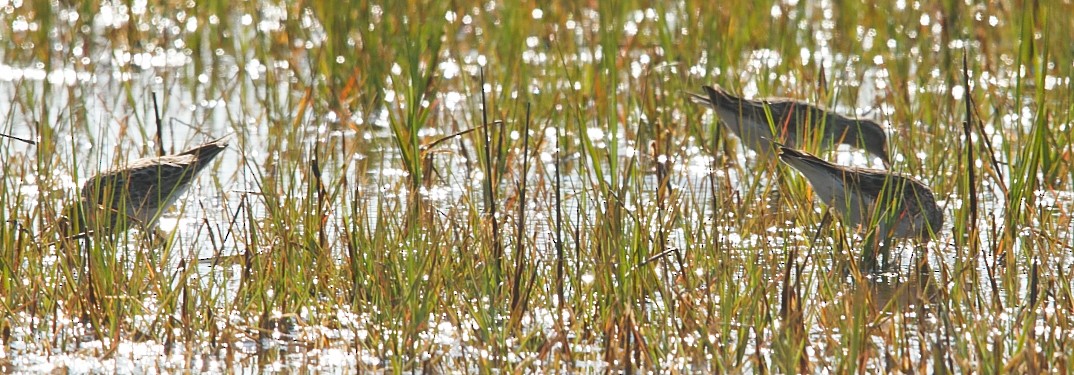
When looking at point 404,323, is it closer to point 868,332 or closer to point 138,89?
point 868,332

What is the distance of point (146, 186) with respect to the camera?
6773 millimetres

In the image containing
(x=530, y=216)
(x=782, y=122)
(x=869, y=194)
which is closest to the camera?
(x=869, y=194)

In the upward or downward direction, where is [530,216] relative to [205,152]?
downward

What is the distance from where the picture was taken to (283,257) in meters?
5.43

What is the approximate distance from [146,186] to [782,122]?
3183 millimetres

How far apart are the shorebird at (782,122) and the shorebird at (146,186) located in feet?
8.48

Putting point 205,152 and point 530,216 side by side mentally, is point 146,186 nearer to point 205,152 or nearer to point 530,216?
point 205,152

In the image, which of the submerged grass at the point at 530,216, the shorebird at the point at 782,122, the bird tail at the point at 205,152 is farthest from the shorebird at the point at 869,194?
the bird tail at the point at 205,152

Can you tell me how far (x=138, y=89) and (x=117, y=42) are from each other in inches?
64.0

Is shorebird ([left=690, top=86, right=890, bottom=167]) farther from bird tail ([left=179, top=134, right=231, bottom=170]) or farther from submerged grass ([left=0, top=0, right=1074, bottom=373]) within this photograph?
bird tail ([left=179, top=134, right=231, bottom=170])

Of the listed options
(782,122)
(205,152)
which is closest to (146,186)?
(205,152)

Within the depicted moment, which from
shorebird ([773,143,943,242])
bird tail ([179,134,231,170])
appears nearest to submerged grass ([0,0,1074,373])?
shorebird ([773,143,943,242])

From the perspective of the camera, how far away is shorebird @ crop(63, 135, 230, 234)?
20.7ft

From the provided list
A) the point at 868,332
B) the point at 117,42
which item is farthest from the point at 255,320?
the point at 117,42
